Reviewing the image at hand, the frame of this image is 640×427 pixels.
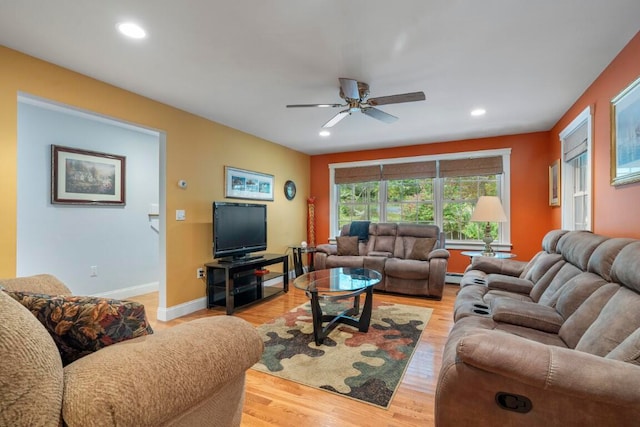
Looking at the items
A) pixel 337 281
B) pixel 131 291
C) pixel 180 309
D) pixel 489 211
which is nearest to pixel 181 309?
pixel 180 309

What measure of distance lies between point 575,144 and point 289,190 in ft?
13.3

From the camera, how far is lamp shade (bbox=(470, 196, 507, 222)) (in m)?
3.95

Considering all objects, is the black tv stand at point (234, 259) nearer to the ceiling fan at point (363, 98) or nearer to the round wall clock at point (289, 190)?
the round wall clock at point (289, 190)

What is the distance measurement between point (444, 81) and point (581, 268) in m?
1.86

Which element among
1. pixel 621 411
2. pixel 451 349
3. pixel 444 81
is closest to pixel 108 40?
pixel 444 81

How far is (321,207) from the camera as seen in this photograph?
20.5ft

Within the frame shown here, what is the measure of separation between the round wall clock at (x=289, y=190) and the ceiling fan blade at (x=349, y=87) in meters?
3.03

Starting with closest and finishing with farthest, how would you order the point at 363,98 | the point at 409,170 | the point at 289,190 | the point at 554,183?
the point at 363,98, the point at 554,183, the point at 409,170, the point at 289,190

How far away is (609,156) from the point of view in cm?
251

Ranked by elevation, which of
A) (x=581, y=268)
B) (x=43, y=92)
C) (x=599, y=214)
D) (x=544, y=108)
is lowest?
(x=581, y=268)

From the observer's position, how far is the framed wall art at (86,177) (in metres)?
3.73

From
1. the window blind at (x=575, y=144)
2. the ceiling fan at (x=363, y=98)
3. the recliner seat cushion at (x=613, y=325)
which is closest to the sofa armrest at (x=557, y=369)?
the recliner seat cushion at (x=613, y=325)

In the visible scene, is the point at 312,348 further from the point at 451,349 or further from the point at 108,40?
the point at 108,40

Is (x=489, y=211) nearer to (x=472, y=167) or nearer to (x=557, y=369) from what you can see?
(x=472, y=167)
